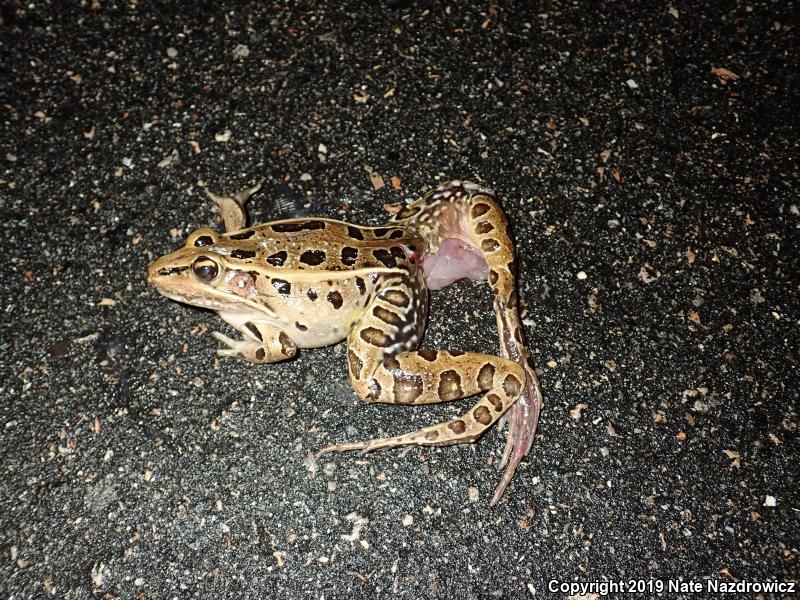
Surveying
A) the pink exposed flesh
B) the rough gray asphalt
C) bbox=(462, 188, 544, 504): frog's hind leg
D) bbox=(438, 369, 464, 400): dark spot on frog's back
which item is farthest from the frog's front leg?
bbox=(438, 369, 464, 400): dark spot on frog's back

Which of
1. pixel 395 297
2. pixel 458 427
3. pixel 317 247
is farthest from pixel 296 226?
pixel 458 427

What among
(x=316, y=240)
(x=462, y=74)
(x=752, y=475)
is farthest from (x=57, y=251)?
(x=752, y=475)

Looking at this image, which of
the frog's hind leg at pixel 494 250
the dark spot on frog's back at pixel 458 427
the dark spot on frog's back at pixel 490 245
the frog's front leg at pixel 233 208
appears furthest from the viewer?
the frog's front leg at pixel 233 208

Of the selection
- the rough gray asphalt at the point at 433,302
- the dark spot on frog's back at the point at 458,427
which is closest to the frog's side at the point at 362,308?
the dark spot on frog's back at the point at 458,427

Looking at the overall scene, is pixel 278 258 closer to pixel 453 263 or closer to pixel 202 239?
pixel 202 239

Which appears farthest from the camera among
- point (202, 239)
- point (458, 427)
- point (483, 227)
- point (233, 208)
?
point (233, 208)

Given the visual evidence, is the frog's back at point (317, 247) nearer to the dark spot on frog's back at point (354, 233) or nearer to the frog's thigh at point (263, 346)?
the dark spot on frog's back at point (354, 233)
